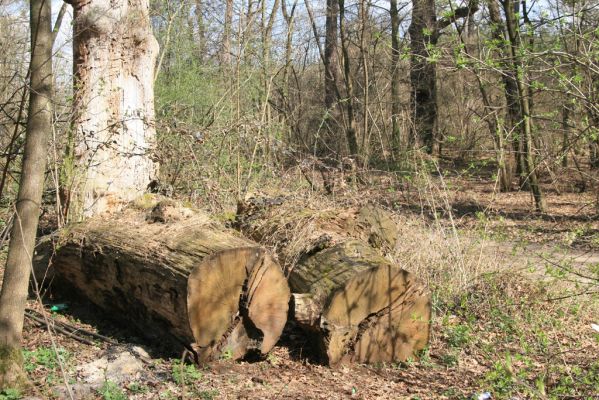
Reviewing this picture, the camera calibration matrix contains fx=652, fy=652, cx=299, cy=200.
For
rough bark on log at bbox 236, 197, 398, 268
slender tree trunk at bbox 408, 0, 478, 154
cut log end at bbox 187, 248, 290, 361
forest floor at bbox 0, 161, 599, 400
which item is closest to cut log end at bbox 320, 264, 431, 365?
forest floor at bbox 0, 161, 599, 400

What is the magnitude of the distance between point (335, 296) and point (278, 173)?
3844 mm

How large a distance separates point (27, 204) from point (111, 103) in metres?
3.36

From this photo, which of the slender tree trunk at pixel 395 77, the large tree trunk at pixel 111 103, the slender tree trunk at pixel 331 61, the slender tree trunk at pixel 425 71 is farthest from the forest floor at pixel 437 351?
the slender tree trunk at pixel 331 61

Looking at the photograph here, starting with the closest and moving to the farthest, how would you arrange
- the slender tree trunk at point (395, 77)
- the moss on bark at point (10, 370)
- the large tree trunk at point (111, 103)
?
the moss on bark at point (10, 370) → the large tree trunk at point (111, 103) → the slender tree trunk at point (395, 77)

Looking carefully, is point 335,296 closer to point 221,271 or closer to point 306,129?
point 221,271

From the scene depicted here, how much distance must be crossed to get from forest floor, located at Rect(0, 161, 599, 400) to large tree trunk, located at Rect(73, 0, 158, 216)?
139cm

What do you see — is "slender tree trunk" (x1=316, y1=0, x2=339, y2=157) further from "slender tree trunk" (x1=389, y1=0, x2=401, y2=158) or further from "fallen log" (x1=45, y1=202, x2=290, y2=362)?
"fallen log" (x1=45, y1=202, x2=290, y2=362)

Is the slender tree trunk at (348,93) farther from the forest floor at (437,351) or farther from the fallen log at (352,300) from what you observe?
the fallen log at (352,300)

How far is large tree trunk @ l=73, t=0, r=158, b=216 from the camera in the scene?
6.92 meters

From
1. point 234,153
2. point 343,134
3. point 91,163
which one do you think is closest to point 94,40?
point 91,163

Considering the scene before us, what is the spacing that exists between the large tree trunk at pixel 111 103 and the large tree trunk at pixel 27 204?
2.71 meters

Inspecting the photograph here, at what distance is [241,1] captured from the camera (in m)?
9.63

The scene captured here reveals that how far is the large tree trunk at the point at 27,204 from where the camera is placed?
4.04 metres

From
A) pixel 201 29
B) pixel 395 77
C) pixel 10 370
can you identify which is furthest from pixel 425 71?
pixel 10 370
